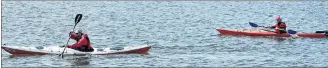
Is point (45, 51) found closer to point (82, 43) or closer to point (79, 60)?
point (82, 43)

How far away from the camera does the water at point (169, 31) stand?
1177 inches

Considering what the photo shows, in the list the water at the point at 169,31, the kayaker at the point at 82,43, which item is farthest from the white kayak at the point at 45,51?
the water at the point at 169,31

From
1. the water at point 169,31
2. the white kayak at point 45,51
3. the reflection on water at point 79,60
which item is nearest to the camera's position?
the reflection on water at point 79,60

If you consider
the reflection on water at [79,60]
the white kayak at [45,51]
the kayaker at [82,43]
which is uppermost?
the kayaker at [82,43]

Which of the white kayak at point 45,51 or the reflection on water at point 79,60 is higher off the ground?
the white kayak at point 45,51

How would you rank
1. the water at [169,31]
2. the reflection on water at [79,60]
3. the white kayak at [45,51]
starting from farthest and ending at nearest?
the white kayak at [45,51], the water at [169,31], the reflection on water at [79,60]

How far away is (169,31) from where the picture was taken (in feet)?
140

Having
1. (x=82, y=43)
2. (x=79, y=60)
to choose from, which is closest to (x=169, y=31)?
(x=82, y=43)

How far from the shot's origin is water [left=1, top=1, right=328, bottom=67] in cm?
2989

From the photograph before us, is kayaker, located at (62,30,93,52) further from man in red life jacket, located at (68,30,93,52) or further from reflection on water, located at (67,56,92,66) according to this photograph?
reflection on water, located at (67,56,92,66)

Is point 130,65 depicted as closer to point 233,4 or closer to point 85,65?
point 85,65

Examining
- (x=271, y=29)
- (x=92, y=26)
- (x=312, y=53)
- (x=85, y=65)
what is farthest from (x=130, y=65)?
(x=92, y=26)

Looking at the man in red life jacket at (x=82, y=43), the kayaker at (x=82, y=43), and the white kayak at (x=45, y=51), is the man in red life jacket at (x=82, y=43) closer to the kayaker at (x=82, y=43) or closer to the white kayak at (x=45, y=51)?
the kayaker at (x=82, y=43)

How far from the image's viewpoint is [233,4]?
74.4 m
